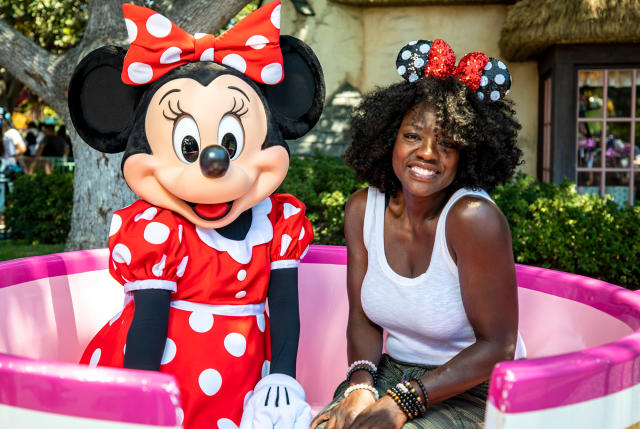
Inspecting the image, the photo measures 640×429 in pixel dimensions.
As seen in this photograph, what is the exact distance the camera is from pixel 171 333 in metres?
2.13

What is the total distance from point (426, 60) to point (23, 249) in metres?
6.57

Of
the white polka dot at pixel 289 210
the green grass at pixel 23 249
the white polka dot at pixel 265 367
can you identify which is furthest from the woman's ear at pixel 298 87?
the green grass at pixel 23 249

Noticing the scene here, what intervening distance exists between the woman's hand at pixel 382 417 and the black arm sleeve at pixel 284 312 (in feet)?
1.34

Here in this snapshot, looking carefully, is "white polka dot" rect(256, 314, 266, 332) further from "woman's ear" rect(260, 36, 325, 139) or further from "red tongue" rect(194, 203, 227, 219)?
"woman's ear" rect(260, 36, 325, 139)

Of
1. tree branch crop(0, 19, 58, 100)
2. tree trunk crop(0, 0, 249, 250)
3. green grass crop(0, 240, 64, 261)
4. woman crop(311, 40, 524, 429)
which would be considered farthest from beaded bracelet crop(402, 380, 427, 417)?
green grass crop(0, 240, 64, 261)

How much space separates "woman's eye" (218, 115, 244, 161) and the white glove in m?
0.71

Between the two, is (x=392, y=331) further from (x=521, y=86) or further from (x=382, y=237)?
(x=521, y=86)

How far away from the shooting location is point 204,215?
6.87ft

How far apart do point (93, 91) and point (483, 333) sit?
4.85 ft

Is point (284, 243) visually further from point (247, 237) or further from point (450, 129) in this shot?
point (450, 129)

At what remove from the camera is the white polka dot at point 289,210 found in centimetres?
232

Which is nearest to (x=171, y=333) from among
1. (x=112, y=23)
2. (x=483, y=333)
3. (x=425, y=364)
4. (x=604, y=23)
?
(x=425, y=364)

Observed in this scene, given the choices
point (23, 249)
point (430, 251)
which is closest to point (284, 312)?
point (430, 251)

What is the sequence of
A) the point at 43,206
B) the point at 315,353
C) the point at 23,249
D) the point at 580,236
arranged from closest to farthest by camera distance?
1. the point at 315,353
2. the point at 580,236
3. the point at 23,249
4. the point at 43,206
